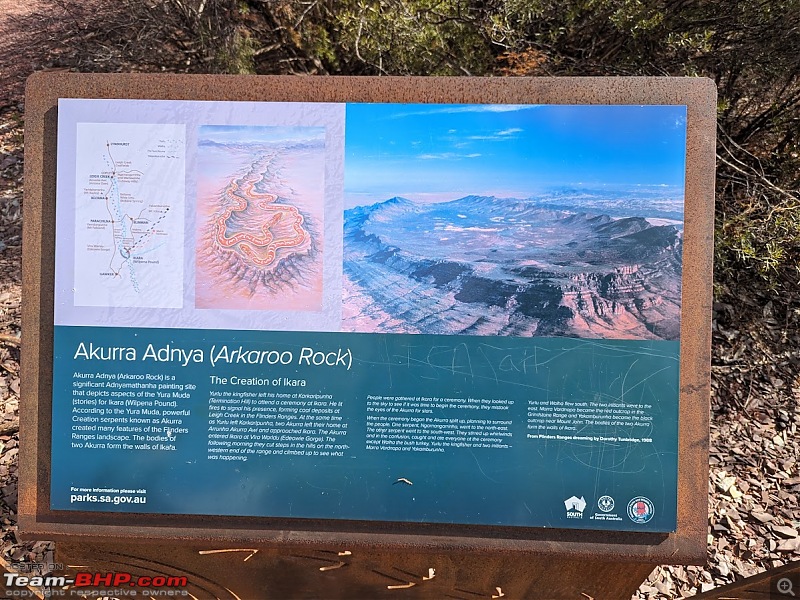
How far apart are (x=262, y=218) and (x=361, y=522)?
1.53 m

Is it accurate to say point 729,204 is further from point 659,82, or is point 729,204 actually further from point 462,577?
point 462,577

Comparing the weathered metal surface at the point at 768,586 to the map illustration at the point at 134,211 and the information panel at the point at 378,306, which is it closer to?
the information panel at the point at 378,306

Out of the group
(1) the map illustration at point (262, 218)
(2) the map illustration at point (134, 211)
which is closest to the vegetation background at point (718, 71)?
(1) the map illustration at point (262, 218)

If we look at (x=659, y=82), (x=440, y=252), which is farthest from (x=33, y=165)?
(x=659, y=82)

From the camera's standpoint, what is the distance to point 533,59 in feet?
15.6

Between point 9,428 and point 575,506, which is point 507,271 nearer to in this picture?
point 575,506

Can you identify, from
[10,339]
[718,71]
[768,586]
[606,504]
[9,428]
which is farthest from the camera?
[10,339]

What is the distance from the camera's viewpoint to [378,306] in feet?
9.16

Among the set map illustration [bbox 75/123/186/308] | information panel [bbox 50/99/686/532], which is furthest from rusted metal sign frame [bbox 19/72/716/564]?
map illustration [bbox 75/123/186/308]

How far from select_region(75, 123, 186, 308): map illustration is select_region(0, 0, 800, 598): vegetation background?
2.00 meters

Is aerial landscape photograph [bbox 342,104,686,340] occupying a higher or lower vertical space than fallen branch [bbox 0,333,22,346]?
higher

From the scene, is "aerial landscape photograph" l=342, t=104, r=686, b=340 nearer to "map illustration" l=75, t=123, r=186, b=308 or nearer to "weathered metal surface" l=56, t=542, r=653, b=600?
"map illustration" l=75, t=123, r=186, b=308

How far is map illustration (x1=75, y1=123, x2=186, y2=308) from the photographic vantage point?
281 centimetres

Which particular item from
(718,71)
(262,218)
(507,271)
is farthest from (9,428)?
(718,71)
